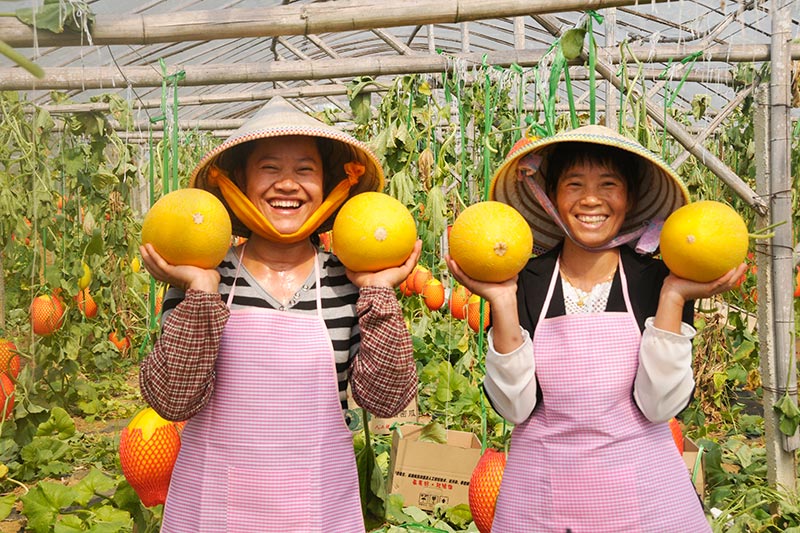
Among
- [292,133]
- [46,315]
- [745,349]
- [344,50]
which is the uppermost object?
[344,50]

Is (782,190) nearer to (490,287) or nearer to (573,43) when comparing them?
(573,43)

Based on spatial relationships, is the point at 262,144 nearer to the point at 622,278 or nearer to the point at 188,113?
the point at 622,278

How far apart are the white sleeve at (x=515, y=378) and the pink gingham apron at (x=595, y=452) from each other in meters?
0.04

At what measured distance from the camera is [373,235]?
1.53m

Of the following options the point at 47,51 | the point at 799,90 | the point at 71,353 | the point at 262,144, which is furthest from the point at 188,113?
the point at 262,144

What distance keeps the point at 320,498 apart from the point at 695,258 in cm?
91

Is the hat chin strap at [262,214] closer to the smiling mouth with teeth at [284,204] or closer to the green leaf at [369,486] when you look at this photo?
the smiling mouth with teeth at [284,204]

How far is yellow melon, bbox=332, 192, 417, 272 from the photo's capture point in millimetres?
1533

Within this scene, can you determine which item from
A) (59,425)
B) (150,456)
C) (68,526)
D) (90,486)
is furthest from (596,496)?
(59,425)

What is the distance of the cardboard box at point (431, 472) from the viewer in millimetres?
3273

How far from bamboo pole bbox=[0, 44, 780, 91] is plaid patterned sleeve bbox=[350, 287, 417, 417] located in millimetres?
1856

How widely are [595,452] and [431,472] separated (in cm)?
186

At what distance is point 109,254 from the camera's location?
612cm

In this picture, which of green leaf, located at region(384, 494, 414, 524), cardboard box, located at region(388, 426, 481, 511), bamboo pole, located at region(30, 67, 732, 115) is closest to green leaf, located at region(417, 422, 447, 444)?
cardboard box, located at region(388, 426, 481, 511)
